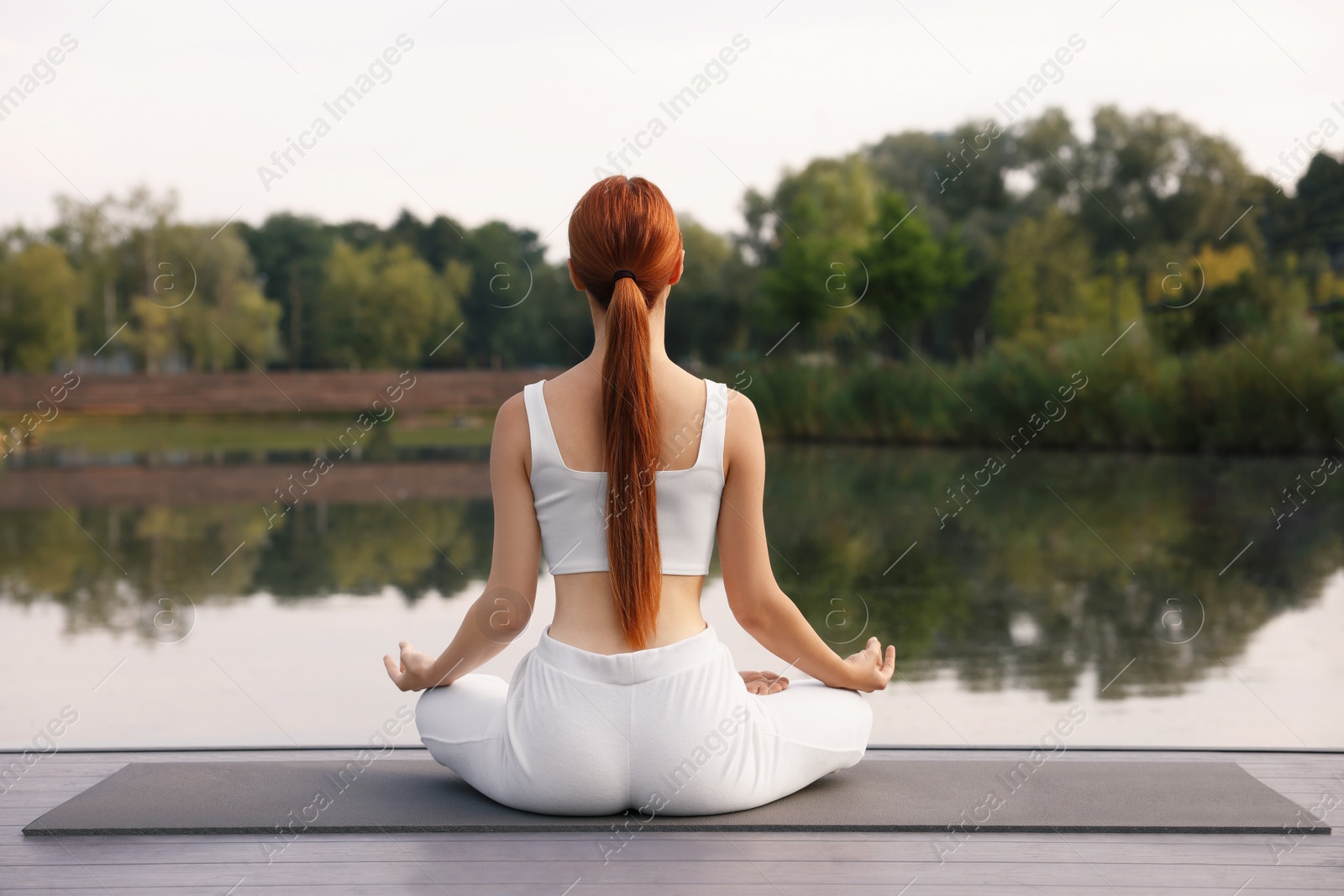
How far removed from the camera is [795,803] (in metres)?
2.36

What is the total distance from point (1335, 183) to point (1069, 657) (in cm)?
2231

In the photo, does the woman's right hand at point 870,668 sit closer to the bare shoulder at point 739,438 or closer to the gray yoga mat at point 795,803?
the gray yoga mat at point 795,803

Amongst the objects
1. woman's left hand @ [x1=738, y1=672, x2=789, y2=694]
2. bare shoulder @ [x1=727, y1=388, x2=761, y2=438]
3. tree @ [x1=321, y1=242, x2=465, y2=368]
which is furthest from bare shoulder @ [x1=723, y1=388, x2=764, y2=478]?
tree @ [x1=321, y1=242, x2=465, y2=368]

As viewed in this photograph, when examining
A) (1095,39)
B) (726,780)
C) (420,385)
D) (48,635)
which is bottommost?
(48,635)

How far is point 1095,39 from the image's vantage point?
2738cm

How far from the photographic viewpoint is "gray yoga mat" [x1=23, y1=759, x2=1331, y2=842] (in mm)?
2227

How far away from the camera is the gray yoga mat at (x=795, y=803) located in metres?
2.23

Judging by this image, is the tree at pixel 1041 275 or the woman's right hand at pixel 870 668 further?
the tree at pixel 1041 275

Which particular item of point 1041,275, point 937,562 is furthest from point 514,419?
point 1041,275

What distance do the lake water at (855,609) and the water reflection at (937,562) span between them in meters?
0.03

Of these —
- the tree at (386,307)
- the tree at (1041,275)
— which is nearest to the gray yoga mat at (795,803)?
the tree at (1041,275)

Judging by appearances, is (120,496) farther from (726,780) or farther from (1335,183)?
(1335,183)

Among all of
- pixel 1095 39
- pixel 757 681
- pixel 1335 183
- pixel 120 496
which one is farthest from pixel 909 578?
pixel 1095 39

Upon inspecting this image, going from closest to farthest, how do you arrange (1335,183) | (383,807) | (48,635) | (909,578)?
(383,807) → (48,635) → (909,578) → (1335,183)
